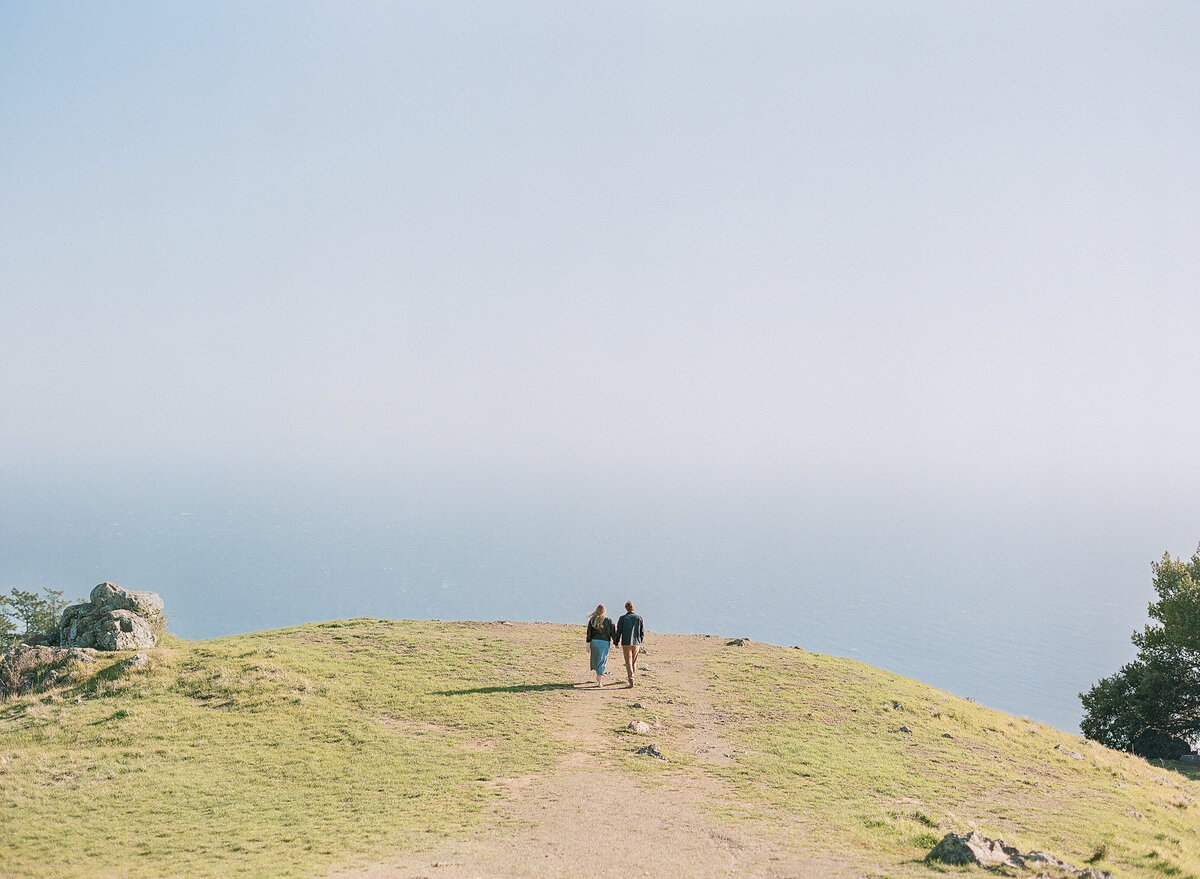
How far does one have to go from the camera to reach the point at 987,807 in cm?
1817

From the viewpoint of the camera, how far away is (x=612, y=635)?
84.4 feet

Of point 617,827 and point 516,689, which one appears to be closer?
point 617,827

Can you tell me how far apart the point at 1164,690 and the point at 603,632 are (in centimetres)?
3466

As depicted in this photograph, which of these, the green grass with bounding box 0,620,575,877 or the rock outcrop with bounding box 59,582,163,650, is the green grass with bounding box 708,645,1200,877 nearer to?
the green grass with bounding box 0,620,575,877

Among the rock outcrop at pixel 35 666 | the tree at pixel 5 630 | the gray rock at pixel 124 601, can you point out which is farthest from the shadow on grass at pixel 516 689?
the tree at pixel 5 630

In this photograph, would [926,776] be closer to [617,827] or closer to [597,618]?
[617,827]

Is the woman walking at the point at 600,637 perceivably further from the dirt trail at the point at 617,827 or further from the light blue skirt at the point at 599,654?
the dirt trail at the point at 617,827

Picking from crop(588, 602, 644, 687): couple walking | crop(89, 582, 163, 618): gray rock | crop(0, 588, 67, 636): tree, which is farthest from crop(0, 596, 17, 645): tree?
crop(588, 602, 644, 687): couple walking

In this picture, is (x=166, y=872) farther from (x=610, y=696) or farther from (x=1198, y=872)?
(x=1198, y=872)

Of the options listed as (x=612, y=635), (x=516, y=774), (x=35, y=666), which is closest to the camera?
(x=516, y=774)

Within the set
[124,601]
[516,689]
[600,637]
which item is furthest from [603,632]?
[124,601]

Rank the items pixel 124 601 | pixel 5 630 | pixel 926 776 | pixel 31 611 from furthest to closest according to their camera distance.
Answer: pixel 31 611 → pixel 5 630 → pixel 124 601 → pixel 926 776

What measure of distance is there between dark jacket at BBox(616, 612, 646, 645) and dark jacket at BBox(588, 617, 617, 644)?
0.80 feet

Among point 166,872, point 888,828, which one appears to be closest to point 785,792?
point 888,828
